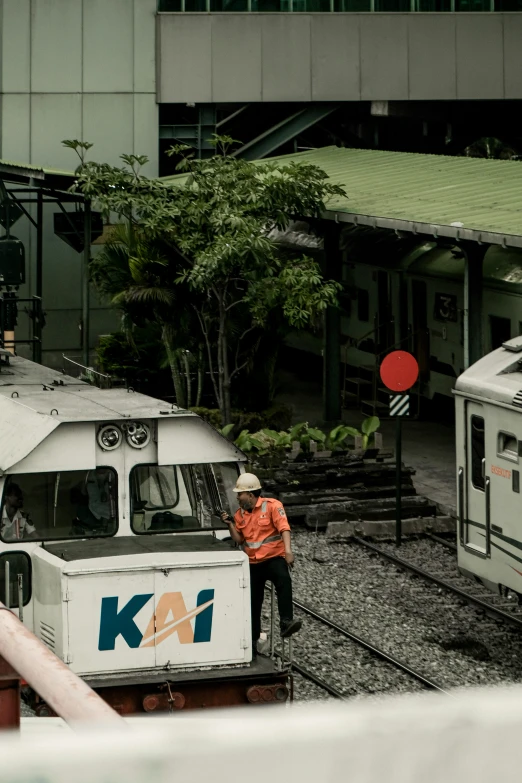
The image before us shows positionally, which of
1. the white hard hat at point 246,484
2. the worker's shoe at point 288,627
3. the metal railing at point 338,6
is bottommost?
the worker's shoe at point 288,627

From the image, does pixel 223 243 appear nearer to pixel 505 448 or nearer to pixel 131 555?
pixel 505 448

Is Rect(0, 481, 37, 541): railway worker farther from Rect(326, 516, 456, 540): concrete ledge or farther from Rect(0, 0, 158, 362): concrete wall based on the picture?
Rect(0, 0, 158, 362): concrete wall

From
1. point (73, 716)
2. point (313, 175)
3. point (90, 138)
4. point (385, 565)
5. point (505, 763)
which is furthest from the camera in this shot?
point (90, 138)

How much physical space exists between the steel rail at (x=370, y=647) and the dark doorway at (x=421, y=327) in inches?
398

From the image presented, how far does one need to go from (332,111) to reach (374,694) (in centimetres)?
2142

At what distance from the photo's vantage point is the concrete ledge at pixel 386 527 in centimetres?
1580

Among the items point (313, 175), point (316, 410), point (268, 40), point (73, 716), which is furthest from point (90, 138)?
point (73, 716)

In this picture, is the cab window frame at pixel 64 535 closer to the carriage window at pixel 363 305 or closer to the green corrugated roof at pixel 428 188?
the green corrugated roof at pixel 428 188

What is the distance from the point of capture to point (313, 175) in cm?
1895

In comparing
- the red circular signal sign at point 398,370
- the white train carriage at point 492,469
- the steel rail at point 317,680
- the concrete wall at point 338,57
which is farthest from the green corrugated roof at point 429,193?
the steel rail at point 317,680

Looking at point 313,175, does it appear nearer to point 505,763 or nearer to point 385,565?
point 385,565

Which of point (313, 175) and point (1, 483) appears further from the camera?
point (313, 175)

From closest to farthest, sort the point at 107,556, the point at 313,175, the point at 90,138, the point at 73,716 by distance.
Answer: the point at 73,716 < the point at 107,556 < the point at 313,175 < the point at 90,138

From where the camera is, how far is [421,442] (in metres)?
21.8
